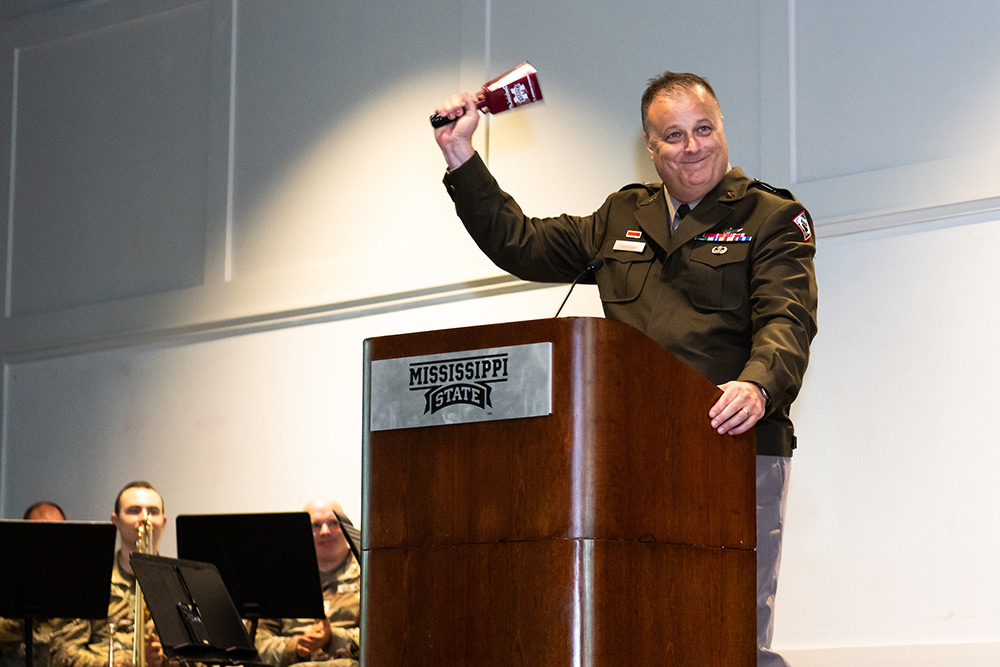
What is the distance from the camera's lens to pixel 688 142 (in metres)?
2.78

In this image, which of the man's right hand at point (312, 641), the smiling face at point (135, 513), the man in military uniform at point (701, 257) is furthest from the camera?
the smiling face at point (135, 513)

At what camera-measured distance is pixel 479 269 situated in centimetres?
475

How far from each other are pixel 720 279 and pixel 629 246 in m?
0.25

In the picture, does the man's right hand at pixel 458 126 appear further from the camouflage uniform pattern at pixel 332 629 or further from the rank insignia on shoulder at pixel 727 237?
the camouflage uniform pattern at pixel 332 629

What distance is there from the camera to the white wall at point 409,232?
3762 millimetres

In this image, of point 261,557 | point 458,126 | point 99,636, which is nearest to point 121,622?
point 99,636

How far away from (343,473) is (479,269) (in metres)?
0.98

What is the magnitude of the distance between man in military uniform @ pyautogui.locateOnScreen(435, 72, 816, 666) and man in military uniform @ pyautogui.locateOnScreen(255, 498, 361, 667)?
1.61 m

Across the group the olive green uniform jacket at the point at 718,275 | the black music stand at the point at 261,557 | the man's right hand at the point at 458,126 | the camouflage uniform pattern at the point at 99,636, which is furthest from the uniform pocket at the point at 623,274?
the camouflage uniform pattern at the point at 99,636

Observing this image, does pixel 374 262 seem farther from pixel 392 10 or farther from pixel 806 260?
pixel 806 260

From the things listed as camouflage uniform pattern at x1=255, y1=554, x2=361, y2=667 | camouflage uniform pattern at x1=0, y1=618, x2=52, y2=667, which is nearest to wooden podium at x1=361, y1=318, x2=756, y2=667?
camouflage uniform pattern at x1=255, y1=554, x2=361, y2=667

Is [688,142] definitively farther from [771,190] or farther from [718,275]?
[718,275]

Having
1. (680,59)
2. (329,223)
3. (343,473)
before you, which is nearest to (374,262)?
(329,223)

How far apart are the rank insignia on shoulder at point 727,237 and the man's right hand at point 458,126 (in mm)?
523
